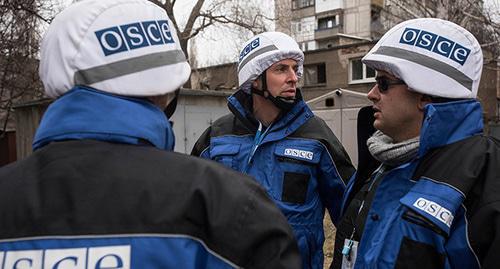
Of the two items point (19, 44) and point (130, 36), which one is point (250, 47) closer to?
point (130, 36)

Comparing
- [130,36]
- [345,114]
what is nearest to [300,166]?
[130,36]

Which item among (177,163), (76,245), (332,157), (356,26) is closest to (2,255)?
(76,245)

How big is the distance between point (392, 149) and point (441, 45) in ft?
1.61

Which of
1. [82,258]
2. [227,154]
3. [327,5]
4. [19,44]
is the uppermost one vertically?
[327,5]

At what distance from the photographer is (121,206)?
1080 millimetres

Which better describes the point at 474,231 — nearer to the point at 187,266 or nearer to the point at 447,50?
the point at 447,50

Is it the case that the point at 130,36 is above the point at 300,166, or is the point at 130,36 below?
above

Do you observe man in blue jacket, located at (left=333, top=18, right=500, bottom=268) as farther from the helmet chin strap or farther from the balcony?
the balcony

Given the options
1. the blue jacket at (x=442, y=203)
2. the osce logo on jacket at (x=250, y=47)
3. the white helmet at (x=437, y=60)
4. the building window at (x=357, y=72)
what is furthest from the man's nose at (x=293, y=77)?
the building window at (x=357, y=72)

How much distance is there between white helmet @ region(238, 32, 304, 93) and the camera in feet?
10.4

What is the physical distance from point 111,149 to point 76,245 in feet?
0.80

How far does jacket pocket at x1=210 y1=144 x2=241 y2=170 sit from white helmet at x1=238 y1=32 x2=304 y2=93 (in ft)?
1.53

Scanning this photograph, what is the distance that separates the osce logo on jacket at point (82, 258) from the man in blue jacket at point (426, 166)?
1.08 m

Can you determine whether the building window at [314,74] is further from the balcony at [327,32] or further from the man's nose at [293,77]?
the man's nose at [293,77]
